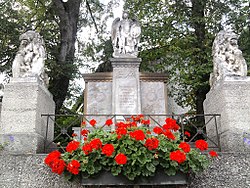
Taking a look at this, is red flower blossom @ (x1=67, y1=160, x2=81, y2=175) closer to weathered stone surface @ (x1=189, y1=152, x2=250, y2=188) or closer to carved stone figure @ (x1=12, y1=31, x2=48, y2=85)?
weathered stone surface @ (x1=189, y1=152, x2=250, y2=188)

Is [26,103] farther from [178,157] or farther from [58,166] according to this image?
[178,157]

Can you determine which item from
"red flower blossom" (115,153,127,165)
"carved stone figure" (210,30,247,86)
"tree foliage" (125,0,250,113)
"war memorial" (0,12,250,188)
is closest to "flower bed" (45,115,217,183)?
"red flower blossom" (115,153,127,165)

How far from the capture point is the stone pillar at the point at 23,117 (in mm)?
4852

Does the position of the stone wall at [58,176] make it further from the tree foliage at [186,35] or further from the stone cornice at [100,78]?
the tree foliage at [186,35]

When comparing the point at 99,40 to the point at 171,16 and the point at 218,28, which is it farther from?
the point at 218,28

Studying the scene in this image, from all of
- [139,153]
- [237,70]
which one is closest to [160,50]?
[237,70]

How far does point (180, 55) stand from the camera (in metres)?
11.5

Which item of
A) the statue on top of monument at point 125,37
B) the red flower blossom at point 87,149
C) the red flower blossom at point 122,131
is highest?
the statue on top of monument at point 125,37

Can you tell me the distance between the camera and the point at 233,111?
5.31 metres

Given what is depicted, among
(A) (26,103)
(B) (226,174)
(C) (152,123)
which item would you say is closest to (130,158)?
(B) (226,174)

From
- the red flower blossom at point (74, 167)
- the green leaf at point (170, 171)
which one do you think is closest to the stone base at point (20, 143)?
the red flower blossom at point (74, 167)

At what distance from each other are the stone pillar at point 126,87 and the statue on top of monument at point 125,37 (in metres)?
0.39

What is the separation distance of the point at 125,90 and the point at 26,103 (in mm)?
3155

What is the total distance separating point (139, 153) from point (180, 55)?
8885 millimetres
